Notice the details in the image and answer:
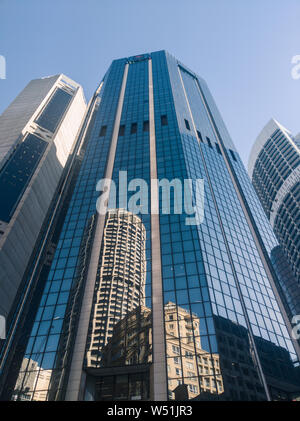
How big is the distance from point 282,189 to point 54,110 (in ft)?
381

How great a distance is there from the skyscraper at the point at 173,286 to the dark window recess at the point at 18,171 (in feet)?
52.3

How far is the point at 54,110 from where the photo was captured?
128750 mm

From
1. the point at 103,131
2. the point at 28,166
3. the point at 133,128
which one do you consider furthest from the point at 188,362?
the point at 103,131

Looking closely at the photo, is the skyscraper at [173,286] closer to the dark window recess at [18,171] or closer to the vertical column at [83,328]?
the vertical column at [83,328]

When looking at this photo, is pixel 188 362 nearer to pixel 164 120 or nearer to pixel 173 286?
pixel 173 286

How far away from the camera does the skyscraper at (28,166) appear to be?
67500 millimetres

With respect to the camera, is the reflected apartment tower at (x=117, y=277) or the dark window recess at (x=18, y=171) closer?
the reflected apartment tower at (x=117, y=277)

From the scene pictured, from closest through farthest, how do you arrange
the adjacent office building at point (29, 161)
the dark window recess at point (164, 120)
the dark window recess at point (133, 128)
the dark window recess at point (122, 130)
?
the adjacent office building at point (29, 161)
the dark window recess at point (164, 120)
the dark window recess at point (133, 128)
the dark window recess at point (122, 130)

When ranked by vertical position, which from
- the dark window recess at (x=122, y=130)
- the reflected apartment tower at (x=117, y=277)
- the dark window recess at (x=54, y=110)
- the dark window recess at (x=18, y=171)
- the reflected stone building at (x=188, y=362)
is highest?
the dark window recess at (x=54, y=110)

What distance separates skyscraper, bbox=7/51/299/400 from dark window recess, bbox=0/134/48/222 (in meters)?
15.9

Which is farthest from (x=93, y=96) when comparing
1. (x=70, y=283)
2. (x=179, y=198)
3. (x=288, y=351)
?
(x=288, y=351)

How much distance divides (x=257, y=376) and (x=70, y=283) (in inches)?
1354

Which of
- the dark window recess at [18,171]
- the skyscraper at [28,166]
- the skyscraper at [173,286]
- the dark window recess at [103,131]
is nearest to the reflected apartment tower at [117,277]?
the skyscraper at [173,286]
